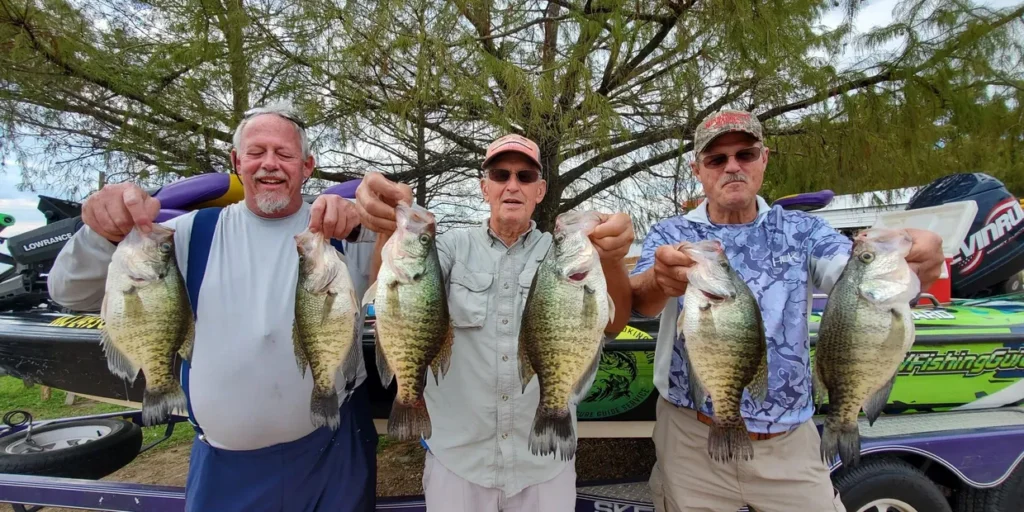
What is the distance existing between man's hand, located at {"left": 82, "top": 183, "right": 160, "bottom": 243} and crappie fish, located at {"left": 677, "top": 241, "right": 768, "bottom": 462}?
6.49ft

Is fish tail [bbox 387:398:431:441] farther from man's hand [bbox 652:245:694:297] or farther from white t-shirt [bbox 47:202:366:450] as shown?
man's hand [bbox 652:245:694:297]

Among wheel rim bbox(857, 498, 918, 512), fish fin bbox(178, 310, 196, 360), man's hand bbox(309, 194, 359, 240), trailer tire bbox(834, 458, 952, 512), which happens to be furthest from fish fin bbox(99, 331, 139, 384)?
wheel rim bbox(857, 498, 918, 512)

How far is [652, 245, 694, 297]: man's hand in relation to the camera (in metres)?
1.78

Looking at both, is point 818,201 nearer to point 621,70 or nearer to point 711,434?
point 621,70

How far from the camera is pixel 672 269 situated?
6.00ft

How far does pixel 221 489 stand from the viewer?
204 centimetres

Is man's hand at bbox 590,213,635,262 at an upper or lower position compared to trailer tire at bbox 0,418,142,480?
upper

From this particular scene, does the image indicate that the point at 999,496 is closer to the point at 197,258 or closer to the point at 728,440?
the point at 728,440

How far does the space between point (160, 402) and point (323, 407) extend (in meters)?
0.64

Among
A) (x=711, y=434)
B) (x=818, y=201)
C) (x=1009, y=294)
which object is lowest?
(x=711, y=434)

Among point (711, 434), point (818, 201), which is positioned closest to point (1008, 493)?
point (818, 201)

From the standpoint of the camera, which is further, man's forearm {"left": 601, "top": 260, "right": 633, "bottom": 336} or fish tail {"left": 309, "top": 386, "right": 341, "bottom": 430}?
man's forearm {"left": 601, "top": 260, "right": 633, "bottom": 336}

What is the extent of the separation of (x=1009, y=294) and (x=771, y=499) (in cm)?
332

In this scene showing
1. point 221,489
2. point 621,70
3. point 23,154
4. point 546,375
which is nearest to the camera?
point 546,375
